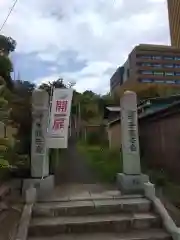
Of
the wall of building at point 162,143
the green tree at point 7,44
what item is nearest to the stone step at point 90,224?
the wall of building at point 162,143

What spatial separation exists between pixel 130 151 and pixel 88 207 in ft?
7.04

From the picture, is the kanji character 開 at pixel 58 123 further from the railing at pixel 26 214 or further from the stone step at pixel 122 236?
the stone step at pixel 122 236

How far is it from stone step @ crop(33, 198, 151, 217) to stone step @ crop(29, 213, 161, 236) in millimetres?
175

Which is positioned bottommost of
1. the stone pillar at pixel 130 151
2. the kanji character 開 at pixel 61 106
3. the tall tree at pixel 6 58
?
the stone pillar at pixel 130 151

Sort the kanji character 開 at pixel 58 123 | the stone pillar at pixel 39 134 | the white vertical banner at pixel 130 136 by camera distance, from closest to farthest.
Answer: the stone pillar at pixel 39 134, the white vertical banner at pixel 130 136, the kanji character 開 at pixel 58 123

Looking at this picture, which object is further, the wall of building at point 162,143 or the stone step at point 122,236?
the wall of building at point 162,143

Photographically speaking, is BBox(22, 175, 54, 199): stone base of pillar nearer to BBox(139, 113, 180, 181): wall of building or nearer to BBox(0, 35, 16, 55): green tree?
BBox(139, 113, 180, 181): wall of building

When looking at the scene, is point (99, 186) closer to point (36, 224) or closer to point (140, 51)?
point (36, 224)

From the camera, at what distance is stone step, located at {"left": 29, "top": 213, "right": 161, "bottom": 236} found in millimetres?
5836

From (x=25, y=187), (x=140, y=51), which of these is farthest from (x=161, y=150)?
(x=140, y=51)

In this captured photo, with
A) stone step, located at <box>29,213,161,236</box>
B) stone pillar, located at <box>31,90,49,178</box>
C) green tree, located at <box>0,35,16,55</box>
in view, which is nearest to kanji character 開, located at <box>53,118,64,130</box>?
stone pillar, located at <box>31,90,49,178</box>

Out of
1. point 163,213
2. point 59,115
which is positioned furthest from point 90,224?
point 59,115

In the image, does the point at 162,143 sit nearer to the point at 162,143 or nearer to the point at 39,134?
the point at 162,143

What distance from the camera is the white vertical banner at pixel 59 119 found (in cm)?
795
